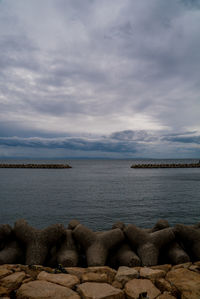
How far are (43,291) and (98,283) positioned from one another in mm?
891

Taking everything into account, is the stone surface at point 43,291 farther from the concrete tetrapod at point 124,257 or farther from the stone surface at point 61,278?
the concrete tetrapod at point 124,257

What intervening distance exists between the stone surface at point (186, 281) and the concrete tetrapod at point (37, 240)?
267cm

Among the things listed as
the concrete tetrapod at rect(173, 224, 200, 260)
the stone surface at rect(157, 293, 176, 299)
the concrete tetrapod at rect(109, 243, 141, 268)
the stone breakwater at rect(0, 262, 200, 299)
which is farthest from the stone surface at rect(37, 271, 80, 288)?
the concrete tetrapod at rect(173, 224, 200, 260)

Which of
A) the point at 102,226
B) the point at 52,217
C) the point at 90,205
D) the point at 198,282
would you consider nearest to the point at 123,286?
the point at 198,282

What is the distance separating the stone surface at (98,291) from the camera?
2.98m

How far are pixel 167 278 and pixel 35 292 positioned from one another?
2.24 meters

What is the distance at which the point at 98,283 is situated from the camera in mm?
3404

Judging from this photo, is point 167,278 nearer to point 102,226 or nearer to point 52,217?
point 102,226

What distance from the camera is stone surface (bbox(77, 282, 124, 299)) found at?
298cm

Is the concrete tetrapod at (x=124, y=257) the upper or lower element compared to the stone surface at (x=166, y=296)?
lower

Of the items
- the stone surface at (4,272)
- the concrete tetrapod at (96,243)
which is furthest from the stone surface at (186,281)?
the stone surface at (4,272)

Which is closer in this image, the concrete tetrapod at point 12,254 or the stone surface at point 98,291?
the stone surface at point 98,291

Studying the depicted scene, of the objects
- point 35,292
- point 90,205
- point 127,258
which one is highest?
point 35,292

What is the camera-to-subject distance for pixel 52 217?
36.7 feet
